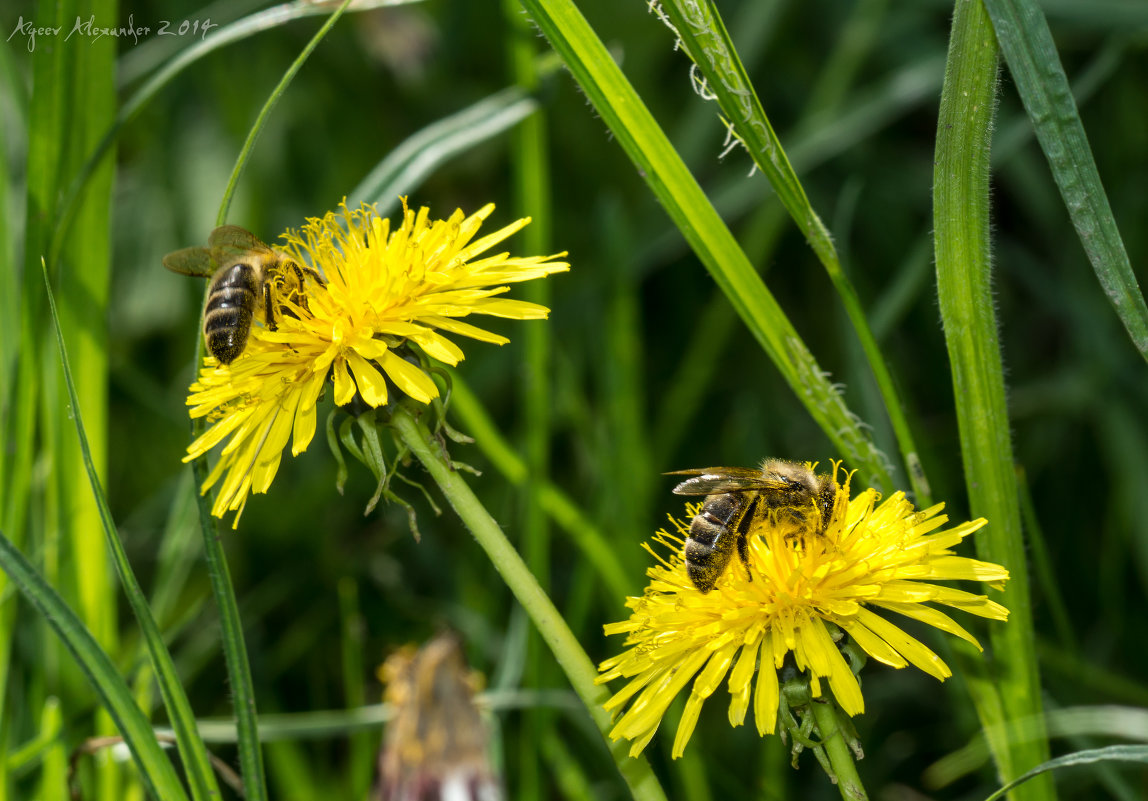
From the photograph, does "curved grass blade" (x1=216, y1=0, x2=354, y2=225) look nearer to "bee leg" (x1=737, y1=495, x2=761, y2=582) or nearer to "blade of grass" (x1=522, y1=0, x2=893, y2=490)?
"blade of grass" (x1=522, y1=0, x2=893, y2=490)

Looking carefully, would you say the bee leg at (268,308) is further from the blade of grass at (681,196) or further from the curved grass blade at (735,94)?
the curved grass blade at (735,94)

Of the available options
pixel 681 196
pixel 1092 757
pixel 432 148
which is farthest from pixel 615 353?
pixel 1092 757

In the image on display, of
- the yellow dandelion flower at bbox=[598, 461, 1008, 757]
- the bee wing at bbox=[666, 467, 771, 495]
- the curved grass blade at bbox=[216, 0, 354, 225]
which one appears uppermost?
the curved grass blade at bbox=[216, 0, 354, 225]

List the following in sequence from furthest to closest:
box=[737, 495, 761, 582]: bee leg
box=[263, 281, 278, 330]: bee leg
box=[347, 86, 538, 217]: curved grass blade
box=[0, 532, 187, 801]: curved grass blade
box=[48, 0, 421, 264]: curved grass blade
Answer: box=[347, 86, 538, 217]: curved grass blade
box=[48, 0, 421, 264]: curved grass blade
box=[263, 281, 278, 330]: bee leg
box=[737, 495, 761, 582]: bee leg
box=[0, 532, 187, 801]: curved grass blade

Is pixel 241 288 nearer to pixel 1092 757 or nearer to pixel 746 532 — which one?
pixel 746 532

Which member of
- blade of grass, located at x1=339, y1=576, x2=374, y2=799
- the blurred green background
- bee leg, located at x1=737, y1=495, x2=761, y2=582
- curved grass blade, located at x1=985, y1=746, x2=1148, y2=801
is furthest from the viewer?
the blurred green background

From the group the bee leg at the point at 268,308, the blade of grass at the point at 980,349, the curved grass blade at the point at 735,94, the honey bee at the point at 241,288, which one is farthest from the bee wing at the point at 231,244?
the blade of grass at the point at 980,349

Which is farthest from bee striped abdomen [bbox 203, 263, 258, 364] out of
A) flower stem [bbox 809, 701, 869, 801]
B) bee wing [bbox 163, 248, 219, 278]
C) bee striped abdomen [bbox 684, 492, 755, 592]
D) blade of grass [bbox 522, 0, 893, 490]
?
flower stem [bbox 809, 701, 869, 801]

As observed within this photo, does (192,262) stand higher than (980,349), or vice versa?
(192,262)
